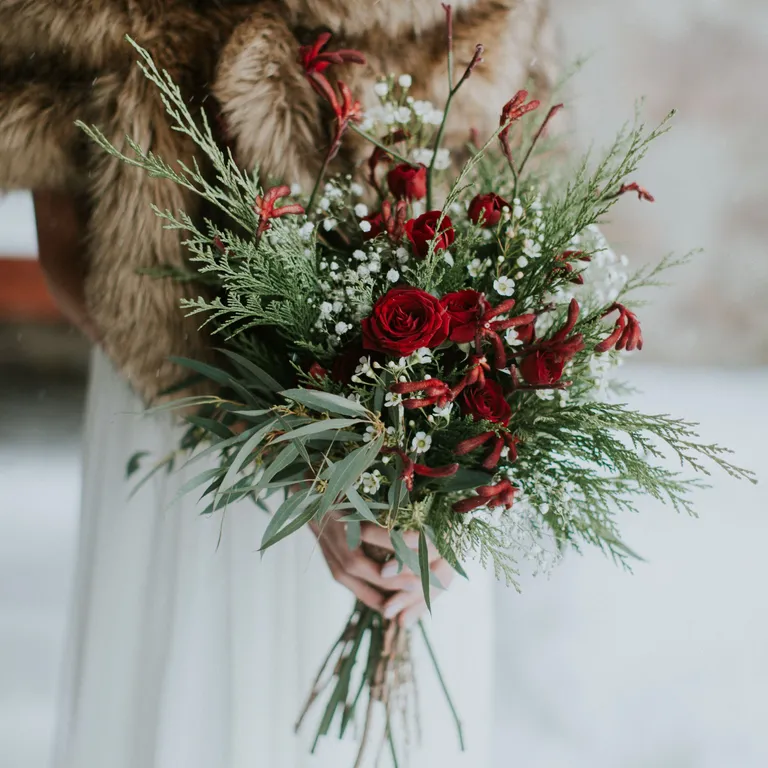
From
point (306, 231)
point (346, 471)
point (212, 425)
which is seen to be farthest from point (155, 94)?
point (346, 471)

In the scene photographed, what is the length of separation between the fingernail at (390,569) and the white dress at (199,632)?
163 mm

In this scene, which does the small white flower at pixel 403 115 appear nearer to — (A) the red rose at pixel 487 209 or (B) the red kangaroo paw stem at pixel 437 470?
(A) the red rose at pixel 487 209

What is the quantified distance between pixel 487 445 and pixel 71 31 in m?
0.57

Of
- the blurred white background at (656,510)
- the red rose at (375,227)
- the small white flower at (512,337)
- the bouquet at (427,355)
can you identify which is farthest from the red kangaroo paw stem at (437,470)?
the blurred white background at (656,510)

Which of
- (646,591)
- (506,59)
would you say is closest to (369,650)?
(506,59)

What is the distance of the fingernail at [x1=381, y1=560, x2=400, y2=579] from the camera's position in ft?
2.44

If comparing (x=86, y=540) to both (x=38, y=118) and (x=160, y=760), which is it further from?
(x=38, y=118)

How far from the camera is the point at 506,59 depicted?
2.59 ft

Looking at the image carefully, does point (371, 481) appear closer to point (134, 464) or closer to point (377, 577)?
point (377, 577)

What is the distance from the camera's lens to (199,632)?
2.97ft

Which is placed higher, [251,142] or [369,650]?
[251,142]

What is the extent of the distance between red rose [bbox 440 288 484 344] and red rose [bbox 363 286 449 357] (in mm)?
14

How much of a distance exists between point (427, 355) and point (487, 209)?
14cm

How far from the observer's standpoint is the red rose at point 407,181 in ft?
2.08
